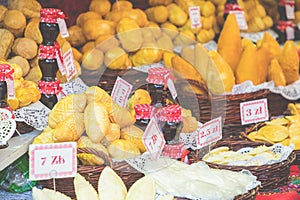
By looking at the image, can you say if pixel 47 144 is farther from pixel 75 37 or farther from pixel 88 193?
pixel 75 37

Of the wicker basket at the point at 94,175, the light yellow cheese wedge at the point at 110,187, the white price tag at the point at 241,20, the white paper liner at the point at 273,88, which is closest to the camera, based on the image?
the light yellow cheese wedge at the point at 110,187

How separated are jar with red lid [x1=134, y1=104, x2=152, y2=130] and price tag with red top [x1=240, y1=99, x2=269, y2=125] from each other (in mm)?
728

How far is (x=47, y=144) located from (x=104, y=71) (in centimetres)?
92

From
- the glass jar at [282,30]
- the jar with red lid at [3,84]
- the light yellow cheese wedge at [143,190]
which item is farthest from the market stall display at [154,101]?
the glass jar at [282,30]

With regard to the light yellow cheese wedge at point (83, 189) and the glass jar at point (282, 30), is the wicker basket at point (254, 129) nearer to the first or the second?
the light yellow cheese wedge at point (83, 189)

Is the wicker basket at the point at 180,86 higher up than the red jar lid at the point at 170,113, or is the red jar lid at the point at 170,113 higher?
the red jar lid at the point at 170,113

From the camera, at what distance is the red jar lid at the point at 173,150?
2.18 meters

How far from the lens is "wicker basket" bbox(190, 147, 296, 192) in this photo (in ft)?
7.14

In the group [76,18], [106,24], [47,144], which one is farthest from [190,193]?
[76,18]

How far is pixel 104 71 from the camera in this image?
2.84 m

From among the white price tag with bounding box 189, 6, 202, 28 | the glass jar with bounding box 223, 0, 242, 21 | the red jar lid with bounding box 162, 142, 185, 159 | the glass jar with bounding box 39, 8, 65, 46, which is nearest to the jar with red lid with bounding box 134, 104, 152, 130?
the red jar lid with bounding box 162, 142, 185, 159

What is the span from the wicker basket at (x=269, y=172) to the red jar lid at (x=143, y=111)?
0.25m

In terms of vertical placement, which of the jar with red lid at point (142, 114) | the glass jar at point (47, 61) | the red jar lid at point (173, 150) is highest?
the glass jar at point (47, 61)

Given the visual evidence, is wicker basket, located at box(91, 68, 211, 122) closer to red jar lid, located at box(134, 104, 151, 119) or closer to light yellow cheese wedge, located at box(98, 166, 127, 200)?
red jar lid, located at box(134, 104, 151, 119)
